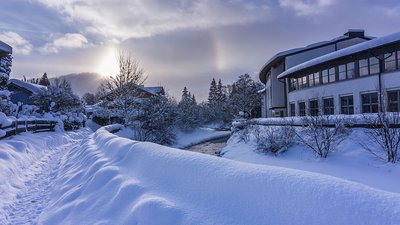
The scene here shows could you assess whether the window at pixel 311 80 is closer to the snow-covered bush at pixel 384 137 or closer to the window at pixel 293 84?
the window at pixel 293 84

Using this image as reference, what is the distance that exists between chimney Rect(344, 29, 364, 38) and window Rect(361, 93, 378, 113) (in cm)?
1264

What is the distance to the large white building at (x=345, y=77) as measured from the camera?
1977 centimetres

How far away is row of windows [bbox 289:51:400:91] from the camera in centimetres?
2008

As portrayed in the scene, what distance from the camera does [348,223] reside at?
102 inches

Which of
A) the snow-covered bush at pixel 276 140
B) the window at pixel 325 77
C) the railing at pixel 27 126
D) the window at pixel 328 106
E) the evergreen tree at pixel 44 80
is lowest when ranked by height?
the snow-covered bush at pixel 276 140

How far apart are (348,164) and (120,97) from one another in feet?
89.6

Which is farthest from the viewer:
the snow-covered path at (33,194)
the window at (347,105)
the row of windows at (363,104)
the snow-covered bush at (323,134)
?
the window at (347,105)

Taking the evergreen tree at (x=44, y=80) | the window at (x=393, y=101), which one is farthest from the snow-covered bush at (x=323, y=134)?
the evergreen tree at (x=44, y=80)

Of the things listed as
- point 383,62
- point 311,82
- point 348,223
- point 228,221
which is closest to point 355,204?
point 348,223

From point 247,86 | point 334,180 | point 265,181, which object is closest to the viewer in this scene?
point 334,180

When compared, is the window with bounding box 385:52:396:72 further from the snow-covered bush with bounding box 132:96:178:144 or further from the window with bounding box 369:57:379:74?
the snow-covered bush with bounding box 132:96:178:144

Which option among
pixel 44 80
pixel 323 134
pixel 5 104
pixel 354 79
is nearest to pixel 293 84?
pixel 354 79

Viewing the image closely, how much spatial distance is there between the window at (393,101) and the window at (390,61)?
5.14 feet

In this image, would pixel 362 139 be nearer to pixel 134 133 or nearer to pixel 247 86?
pixel 134 133
